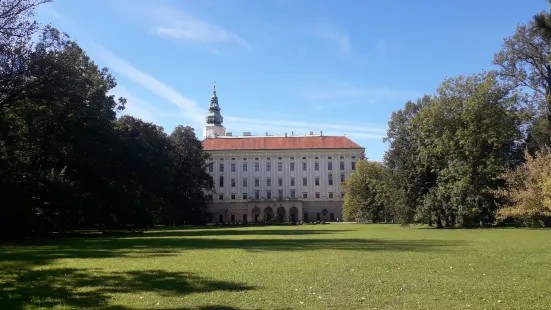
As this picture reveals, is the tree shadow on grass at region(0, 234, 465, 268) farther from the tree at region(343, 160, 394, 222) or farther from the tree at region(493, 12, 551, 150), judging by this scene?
the tree at region(343, 160, 394, 222)

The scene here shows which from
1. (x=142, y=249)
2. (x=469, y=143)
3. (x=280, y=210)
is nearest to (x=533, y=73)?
(x=469, y=143)

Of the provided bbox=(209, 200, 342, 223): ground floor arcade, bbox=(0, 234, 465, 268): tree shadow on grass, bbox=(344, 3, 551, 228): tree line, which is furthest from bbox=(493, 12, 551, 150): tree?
bbox=(209, 200, 342, 223): ground floor arcade

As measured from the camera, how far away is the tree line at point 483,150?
41.8m

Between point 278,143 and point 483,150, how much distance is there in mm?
75431

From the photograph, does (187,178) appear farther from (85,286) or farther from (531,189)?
(85,286)

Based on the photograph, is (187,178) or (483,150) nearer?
(483,150)

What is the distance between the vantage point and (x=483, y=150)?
47750 mm

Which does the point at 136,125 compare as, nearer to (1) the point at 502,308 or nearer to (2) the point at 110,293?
(2) the point at 110,293

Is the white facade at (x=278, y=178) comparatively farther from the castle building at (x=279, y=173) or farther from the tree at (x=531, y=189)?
the tree at (x=531, y=189)

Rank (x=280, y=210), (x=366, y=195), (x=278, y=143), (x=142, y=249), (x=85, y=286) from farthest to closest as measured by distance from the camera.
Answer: (x=278, y=143)
(x=280, y=210)
(x=366, y=195)
(x=142, y=249)
(x=85, y=286)

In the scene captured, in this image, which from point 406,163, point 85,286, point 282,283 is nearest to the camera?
point 85,286

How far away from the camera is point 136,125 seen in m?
56.3

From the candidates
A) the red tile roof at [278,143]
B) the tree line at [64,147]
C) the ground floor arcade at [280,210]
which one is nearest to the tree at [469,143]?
the tree line at [64,147]

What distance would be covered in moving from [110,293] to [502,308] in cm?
757
